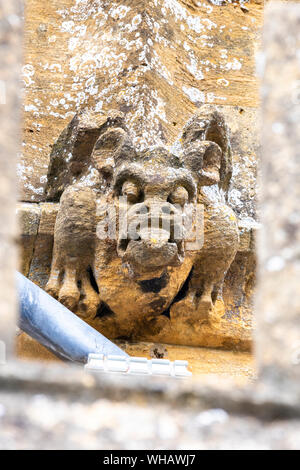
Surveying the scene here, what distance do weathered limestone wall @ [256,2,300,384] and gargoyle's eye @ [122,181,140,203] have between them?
1.07 meters

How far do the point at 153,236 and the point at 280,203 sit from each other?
39.8 inches

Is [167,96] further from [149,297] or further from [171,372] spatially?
[171,372]

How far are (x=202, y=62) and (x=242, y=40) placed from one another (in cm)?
→ 38

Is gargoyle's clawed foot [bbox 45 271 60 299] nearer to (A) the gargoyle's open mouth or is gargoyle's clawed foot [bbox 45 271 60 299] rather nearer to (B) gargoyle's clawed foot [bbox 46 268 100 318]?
(B) gargoyle's clawed foot [bbox 46 268 100 318]

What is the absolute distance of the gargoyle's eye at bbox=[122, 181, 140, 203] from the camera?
247 centimetres

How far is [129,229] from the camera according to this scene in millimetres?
2389

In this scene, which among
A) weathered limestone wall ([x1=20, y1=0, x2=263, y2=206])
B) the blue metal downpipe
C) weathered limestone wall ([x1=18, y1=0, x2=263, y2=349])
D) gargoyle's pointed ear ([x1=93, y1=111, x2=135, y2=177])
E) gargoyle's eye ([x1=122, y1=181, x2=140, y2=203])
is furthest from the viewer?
weathered limestone wall ([x1=20, y1=0, x2=263, y2=206])

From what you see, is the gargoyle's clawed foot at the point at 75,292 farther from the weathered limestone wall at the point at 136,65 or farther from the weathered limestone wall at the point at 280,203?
the weathered limestone wall at the point at 280,203

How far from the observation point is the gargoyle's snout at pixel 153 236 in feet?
7.52

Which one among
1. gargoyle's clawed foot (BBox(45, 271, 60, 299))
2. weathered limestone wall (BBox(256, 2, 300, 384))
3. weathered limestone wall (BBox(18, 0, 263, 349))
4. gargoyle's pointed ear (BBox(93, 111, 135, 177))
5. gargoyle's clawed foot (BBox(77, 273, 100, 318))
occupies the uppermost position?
weathered limestone wall (BBox(18, 0, 263, 349))

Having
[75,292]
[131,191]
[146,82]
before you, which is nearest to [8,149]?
[131,191]

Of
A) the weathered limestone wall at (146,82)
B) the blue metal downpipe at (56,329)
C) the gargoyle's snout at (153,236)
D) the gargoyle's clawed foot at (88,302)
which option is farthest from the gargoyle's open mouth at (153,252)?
the weathered limestone wall at (146,82)

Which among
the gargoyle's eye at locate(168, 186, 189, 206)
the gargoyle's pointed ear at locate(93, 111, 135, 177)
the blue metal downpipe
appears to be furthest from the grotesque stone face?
the blue metal downpipe
